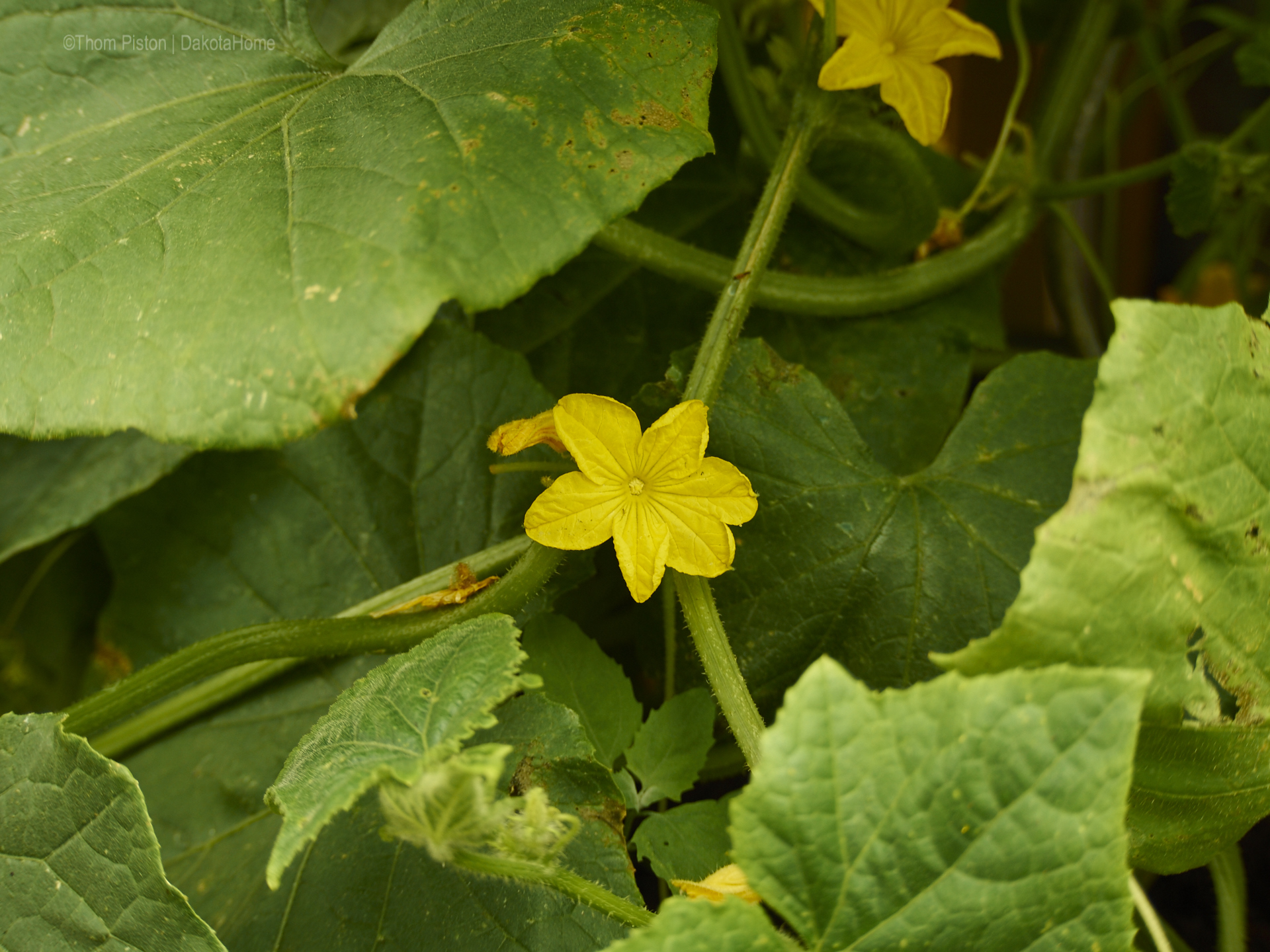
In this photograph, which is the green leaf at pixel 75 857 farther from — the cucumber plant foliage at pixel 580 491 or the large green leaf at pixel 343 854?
the large green leaf at pixel 343 854

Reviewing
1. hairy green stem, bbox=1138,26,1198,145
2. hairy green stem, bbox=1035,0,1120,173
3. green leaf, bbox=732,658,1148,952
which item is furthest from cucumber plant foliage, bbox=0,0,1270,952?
hairy green stem, bbox=1138,26,1198,145

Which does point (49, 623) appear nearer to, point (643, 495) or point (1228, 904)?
point (643, 495)

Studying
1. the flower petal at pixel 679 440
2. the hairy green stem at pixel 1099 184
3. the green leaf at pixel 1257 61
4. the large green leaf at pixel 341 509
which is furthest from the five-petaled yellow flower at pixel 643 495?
the green leaf at pixel 1257 61

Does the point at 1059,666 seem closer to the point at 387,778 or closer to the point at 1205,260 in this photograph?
the point at 387,778

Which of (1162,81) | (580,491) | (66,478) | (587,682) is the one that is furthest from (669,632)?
(1162,81)

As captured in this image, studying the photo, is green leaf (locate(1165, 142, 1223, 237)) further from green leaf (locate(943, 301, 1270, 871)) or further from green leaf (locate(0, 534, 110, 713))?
green leaf (locate(0, 534, 110, 713))
